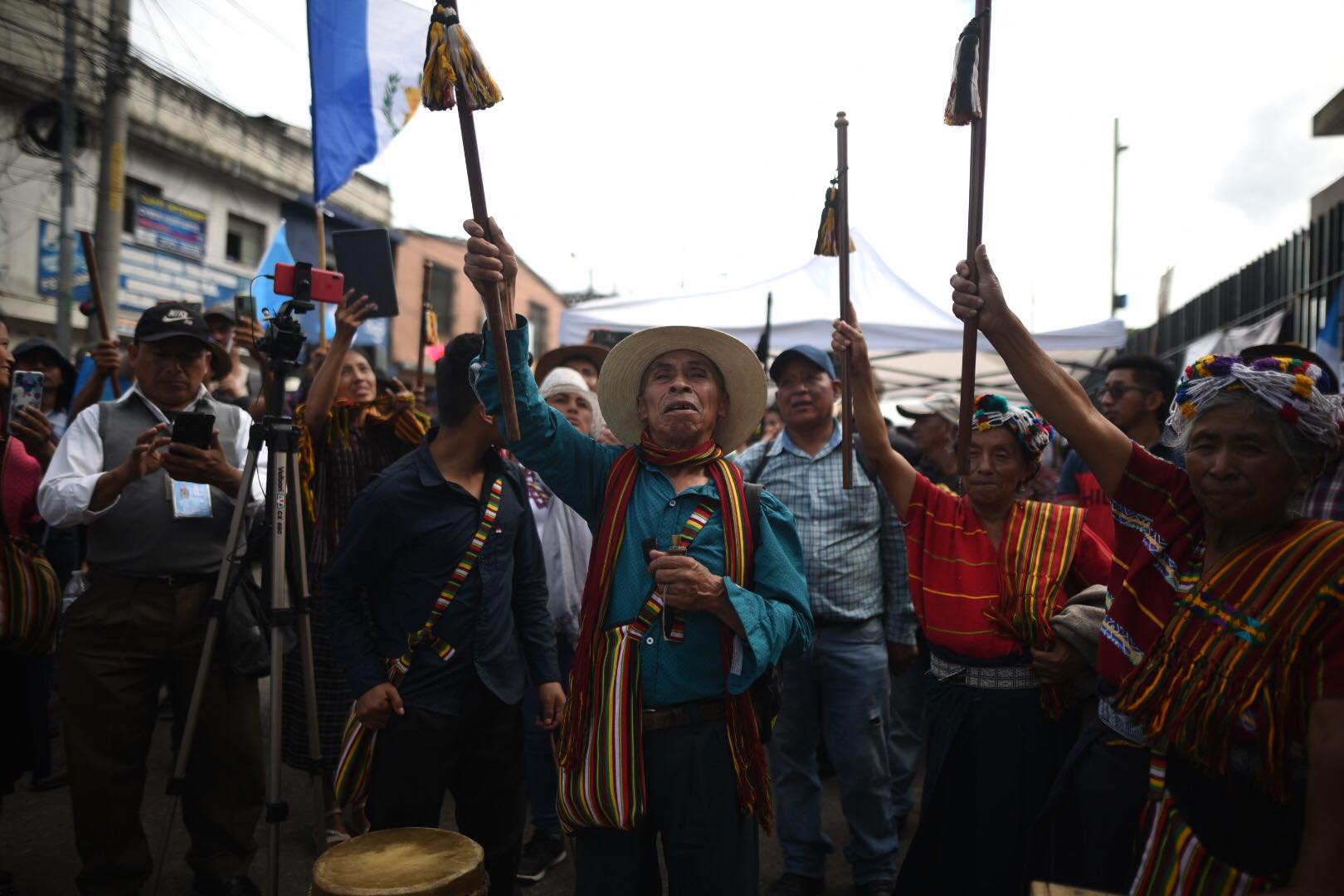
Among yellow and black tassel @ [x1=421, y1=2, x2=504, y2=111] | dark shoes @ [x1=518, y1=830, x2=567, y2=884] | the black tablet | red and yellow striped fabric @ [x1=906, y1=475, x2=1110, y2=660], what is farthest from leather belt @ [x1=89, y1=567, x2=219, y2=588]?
red and yellow striped fabric @ [x1=906, y1=475, x2=1110, y2=660]

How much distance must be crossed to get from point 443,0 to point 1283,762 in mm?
2389

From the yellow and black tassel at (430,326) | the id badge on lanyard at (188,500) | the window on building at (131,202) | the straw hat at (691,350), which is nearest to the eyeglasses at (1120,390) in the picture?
the straw hat at (691,350)

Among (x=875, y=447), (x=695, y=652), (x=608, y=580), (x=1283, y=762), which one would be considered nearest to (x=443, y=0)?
(x=608, y=580)

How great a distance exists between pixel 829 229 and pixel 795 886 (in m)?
2.70

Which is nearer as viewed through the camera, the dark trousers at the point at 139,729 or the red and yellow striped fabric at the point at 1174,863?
the red and yellow striped fabric at the point at 1174,863

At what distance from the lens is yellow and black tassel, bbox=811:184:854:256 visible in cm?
306

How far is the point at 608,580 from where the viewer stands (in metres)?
2.44

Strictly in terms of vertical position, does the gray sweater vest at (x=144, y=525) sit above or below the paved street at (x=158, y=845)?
above

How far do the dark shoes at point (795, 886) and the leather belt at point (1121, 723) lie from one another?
6.30ft

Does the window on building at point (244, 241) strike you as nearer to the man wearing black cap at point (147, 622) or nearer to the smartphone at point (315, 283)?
the man wearing black cap at point (147, 622)

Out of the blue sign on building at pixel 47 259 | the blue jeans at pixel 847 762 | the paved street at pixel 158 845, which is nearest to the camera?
the paved street at pixel 158 845

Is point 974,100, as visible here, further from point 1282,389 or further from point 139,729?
point 139,729

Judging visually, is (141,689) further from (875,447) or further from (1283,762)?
(1283,762)

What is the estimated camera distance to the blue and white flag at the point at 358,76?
4117 millimetres
